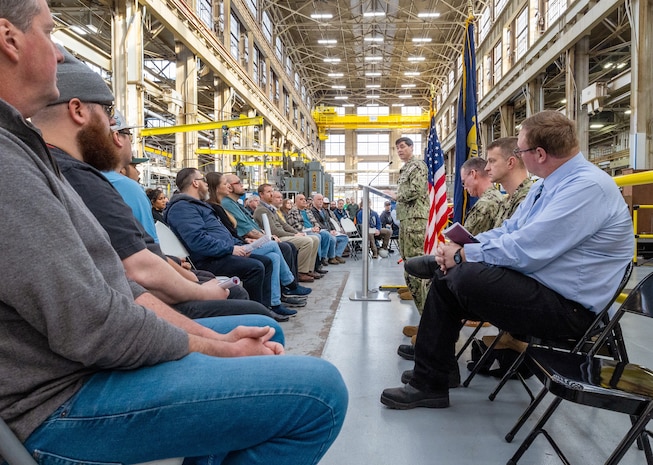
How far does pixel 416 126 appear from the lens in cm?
2822

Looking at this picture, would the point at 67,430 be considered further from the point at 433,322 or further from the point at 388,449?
the point at 433,322

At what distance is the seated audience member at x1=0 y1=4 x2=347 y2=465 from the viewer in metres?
0.70

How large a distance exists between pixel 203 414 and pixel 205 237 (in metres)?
2.47

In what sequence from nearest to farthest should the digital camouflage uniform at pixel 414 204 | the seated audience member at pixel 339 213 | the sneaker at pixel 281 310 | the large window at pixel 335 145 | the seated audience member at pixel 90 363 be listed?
1. the seated audience member at pixel 90 363
2. the sneaker at pixel 281 310
3. the digital camouflage uniform at pixel 414 204
4. the seated audience member at pixel 339 213
5. the large window at pixel 335 145

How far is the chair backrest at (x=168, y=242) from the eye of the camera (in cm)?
272

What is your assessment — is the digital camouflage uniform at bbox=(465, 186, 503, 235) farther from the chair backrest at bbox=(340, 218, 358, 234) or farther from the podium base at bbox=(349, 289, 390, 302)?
the chair backrest at bbox=(340, 218, 358, 234)

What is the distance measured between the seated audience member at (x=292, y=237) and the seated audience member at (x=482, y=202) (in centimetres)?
287

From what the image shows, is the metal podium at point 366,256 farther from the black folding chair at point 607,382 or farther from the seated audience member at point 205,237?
the black folding chair at point 607,382

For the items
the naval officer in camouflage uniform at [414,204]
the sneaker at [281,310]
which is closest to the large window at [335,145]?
the naval officer in camouflage uniform at [414,204]

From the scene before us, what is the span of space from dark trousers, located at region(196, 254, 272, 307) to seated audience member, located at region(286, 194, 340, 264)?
3.54 meters

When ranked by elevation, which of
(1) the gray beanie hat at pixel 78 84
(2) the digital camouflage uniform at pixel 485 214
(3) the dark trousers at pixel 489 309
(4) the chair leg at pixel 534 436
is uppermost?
(1) the gray beanie hat at pixel 78 84

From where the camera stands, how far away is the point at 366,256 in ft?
14.4

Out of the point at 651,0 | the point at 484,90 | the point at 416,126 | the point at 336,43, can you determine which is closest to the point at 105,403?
the point at 651,0

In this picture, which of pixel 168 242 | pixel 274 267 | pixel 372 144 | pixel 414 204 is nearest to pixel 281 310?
pixel 274 267
